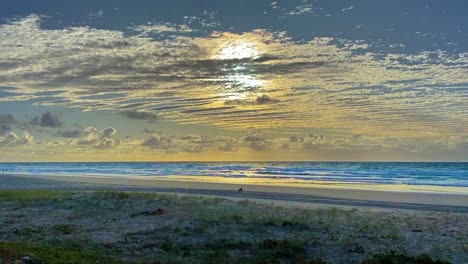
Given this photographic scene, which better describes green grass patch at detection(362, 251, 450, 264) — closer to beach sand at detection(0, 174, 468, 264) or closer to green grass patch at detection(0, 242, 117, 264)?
beach sand at detection(0, 174, 468, 264)

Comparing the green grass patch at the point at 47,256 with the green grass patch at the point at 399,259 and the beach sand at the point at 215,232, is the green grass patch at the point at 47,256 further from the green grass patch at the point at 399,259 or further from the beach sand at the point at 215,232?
the green grass patch at the point at 399,259

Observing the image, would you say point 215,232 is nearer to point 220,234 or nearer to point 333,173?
point 220,234

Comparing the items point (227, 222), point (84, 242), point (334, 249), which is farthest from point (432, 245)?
point (84, 242)

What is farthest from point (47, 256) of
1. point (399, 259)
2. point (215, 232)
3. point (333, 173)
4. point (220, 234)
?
point (333, 173)

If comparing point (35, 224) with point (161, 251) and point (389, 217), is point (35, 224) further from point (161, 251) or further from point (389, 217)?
point (389, 217)

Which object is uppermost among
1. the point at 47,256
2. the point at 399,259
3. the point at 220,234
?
the point at 47,256

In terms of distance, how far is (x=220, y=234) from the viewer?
19609 mm

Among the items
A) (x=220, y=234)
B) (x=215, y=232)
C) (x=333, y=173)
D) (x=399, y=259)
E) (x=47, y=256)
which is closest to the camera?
(x=47, y=256)

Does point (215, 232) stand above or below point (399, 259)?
above

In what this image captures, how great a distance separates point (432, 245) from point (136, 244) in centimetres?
1180

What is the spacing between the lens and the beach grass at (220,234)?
50.9 ft

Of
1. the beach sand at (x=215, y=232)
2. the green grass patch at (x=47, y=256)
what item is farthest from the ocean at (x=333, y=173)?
the green grass patch at (x=47, y=256)

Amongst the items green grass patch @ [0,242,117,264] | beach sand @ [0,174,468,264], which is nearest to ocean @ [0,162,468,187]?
beach sand @ [0,174,468,264]

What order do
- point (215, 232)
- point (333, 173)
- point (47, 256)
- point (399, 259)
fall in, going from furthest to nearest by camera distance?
point (333, 173), point (215, 232), point (399, 259), point (47, 256)
